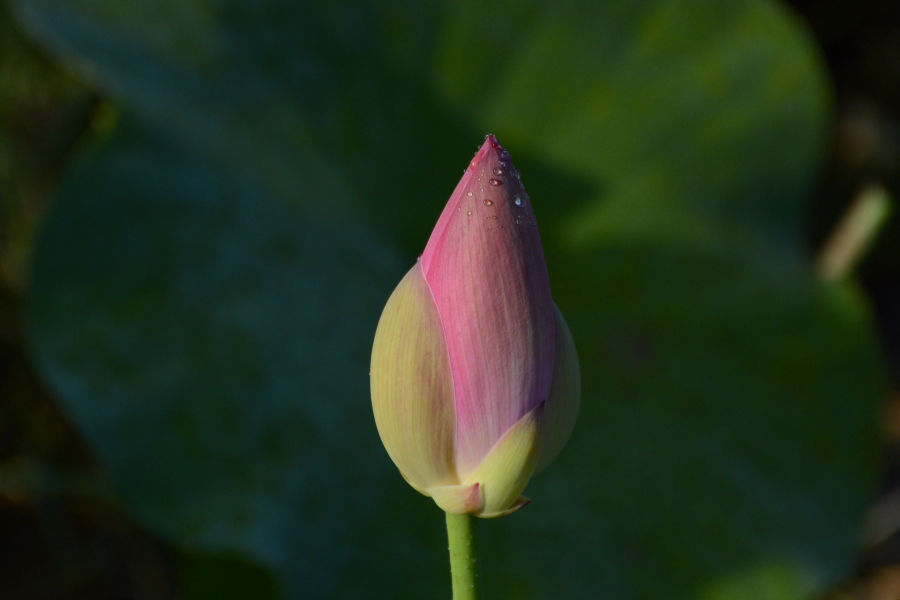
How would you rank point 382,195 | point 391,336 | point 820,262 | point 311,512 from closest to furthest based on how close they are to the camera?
point 391,336, point 311,512, point 382,195, point 820,262

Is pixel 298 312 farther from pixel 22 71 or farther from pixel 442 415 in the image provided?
pixel 22 71

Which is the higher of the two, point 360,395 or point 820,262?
point 820,262

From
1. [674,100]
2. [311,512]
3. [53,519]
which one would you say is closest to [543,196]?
[674,100]

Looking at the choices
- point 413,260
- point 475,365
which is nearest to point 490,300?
point 475,365

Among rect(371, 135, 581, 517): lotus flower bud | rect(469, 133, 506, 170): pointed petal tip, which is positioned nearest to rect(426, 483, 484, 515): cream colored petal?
rect(371, 135, 581, 517): lotus flower bud

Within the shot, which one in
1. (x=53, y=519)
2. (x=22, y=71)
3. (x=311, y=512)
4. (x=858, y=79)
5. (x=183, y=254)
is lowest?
(x=53, y=519)

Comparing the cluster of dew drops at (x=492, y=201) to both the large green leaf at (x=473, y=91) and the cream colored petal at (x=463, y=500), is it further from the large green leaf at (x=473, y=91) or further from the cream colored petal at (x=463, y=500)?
the large green leaf at (x=473, y=91)

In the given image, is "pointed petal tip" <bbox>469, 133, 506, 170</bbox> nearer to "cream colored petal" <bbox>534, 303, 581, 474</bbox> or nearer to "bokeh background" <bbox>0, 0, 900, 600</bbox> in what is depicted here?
"cream colored petal" <bbox>534, 303, 581, 474</bbox>
